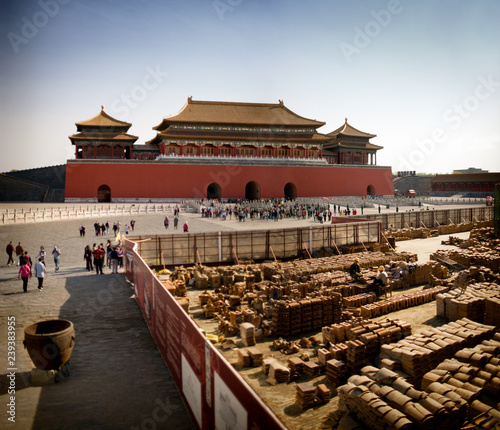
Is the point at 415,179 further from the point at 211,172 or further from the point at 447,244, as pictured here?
the point at 447,244

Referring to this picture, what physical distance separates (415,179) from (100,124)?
180ft

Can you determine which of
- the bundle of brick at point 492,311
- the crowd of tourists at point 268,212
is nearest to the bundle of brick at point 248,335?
the bundle of brick at point 492,311

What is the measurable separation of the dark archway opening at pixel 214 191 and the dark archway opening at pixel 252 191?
440 cm

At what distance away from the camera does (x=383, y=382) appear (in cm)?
588

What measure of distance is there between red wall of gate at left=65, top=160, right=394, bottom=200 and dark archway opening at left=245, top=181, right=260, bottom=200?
1.03m

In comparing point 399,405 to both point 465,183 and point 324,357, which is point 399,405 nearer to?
point 324,357

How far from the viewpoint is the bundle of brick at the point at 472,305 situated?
915 cm

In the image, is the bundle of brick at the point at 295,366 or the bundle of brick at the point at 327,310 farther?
the bundle of brick at the point at 327,310

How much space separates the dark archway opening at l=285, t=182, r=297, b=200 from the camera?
46.0 meters

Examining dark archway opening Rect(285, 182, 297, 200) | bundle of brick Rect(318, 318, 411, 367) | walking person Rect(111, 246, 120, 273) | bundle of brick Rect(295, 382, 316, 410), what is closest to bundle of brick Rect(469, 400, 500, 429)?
bundle of brick Rect(318, 318, 411, 367)

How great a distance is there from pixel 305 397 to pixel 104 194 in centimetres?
3919

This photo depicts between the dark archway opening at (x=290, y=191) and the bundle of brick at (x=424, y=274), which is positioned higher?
the dark archway opening at (x=290, y=191)

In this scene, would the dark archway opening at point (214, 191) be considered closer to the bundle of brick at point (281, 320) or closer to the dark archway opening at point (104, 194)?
the dark archway opening at point (104, 194)

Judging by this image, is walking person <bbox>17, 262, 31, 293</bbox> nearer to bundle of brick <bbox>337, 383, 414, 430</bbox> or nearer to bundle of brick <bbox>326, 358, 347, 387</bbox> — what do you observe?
bundle of brick <bbox>326, 358, 347, 387</bbox>
